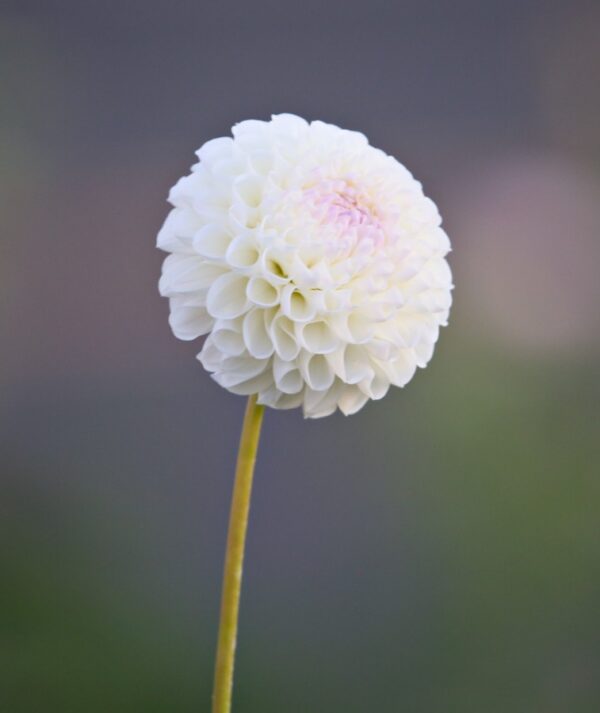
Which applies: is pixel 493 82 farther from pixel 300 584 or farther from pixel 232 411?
pixel 300 584

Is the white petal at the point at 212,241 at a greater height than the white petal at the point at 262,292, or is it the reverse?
the white petal at the point at 212,241

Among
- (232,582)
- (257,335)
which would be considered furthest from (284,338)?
(232,582)

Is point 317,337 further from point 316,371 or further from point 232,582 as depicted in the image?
point 232,582

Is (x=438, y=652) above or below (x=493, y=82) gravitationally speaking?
below

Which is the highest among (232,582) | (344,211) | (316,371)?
(344,211)

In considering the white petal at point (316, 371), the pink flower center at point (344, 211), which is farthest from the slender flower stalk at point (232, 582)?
the pink flower center at point (344, 211)

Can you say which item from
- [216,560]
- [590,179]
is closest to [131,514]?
[216,560]

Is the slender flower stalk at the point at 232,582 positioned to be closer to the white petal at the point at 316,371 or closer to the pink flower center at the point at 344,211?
the white petal at the point at 316,371

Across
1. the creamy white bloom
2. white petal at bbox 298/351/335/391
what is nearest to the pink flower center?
the creamy white bloom
